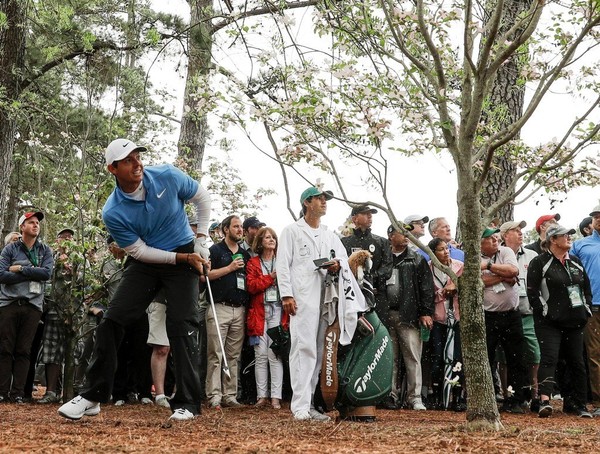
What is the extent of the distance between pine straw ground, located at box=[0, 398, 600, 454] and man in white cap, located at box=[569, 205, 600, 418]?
261cm

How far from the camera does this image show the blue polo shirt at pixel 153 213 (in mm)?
5957

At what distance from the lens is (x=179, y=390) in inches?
239

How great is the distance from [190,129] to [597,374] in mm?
8806

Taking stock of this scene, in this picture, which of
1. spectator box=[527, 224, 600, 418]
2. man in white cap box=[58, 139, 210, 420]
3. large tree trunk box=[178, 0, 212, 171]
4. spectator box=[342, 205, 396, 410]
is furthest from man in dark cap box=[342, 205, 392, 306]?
man in white cap box=[58, 139, 210, 420]

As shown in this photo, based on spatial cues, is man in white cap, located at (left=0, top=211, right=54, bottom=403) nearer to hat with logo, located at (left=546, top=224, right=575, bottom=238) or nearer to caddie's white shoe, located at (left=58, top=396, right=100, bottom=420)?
caddie's white shoe, located at (left=58, top=396, right=100, bottom=420)

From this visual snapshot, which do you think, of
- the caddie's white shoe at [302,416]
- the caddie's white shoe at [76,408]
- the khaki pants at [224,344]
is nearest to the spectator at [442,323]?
the khaki pants at [224,344]

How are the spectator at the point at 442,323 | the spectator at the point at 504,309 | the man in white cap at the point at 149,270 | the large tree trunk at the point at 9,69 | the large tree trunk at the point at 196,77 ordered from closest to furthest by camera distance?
the man in white cap at the point at 149,270
the large tree trunk at the point at 196,77
the spectator at the point at 504,309
the spectator at the point at 442,323
the large tree trunk at the point at 9,69

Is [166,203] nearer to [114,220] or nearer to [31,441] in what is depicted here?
[114,220]

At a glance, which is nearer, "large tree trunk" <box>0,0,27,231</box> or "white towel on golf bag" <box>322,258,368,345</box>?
"white towel on golf bag" <box>322,258,368,345</box>

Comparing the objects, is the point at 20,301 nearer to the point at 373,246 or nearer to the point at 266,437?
the point at 373,246

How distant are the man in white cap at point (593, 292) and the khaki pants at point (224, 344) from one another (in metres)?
4.00

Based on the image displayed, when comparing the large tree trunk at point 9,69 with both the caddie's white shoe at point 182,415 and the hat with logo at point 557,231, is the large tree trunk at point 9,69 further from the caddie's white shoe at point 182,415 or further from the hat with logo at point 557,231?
the hat with logo at point 557,231

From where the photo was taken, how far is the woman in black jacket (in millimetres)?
8062

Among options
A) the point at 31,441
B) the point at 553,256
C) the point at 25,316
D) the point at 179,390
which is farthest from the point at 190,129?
the point at 31,441
